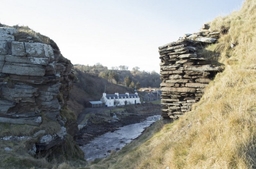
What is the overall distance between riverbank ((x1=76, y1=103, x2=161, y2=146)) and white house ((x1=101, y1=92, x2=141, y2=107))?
5864 mm

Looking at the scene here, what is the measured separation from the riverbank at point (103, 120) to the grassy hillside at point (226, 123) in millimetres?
27436

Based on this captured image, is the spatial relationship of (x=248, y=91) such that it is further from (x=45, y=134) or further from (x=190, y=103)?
(x=45, y=134)

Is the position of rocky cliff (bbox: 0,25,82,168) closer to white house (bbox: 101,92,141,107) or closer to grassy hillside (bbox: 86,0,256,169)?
grassy hillside (bbox: 86,0,256,169)

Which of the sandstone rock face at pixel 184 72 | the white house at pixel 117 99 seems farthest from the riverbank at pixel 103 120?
the sandstone rock face at pixel 184 72

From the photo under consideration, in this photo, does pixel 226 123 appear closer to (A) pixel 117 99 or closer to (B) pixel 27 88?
(B) pixel 27 88

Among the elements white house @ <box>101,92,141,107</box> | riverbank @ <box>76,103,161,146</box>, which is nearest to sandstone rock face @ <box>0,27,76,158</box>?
riverbank @ <box>76,103,161,146</box>

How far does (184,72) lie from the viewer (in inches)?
349

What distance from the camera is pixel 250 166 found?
11.1 ft

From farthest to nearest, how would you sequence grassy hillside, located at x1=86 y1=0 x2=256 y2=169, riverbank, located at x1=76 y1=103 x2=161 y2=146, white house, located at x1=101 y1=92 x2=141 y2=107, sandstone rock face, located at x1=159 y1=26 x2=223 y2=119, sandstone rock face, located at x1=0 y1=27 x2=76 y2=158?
white house, located at x1=101 y1=92 x2=141 y2=107, riverbank, located at x1=76 y1=103 x2=161 y2=146, sandstone rock face, located at x1=0 y1=27 x2=76 y2=158, sandstone rock face, located at x1=159 y1=26 x2=223 y2=119, grassy hillside, located at x1=86 y1=0 x2=256 y2=169

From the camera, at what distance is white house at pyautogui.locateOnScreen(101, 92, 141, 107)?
7200 cm

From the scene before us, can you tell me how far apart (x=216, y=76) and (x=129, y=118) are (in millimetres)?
49718

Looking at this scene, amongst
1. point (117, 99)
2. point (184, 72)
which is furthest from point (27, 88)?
point (117, 99)

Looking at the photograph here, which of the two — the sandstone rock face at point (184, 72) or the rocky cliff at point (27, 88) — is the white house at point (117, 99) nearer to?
the rocky cliff at point (27, 88)

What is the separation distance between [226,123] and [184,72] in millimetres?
4559
